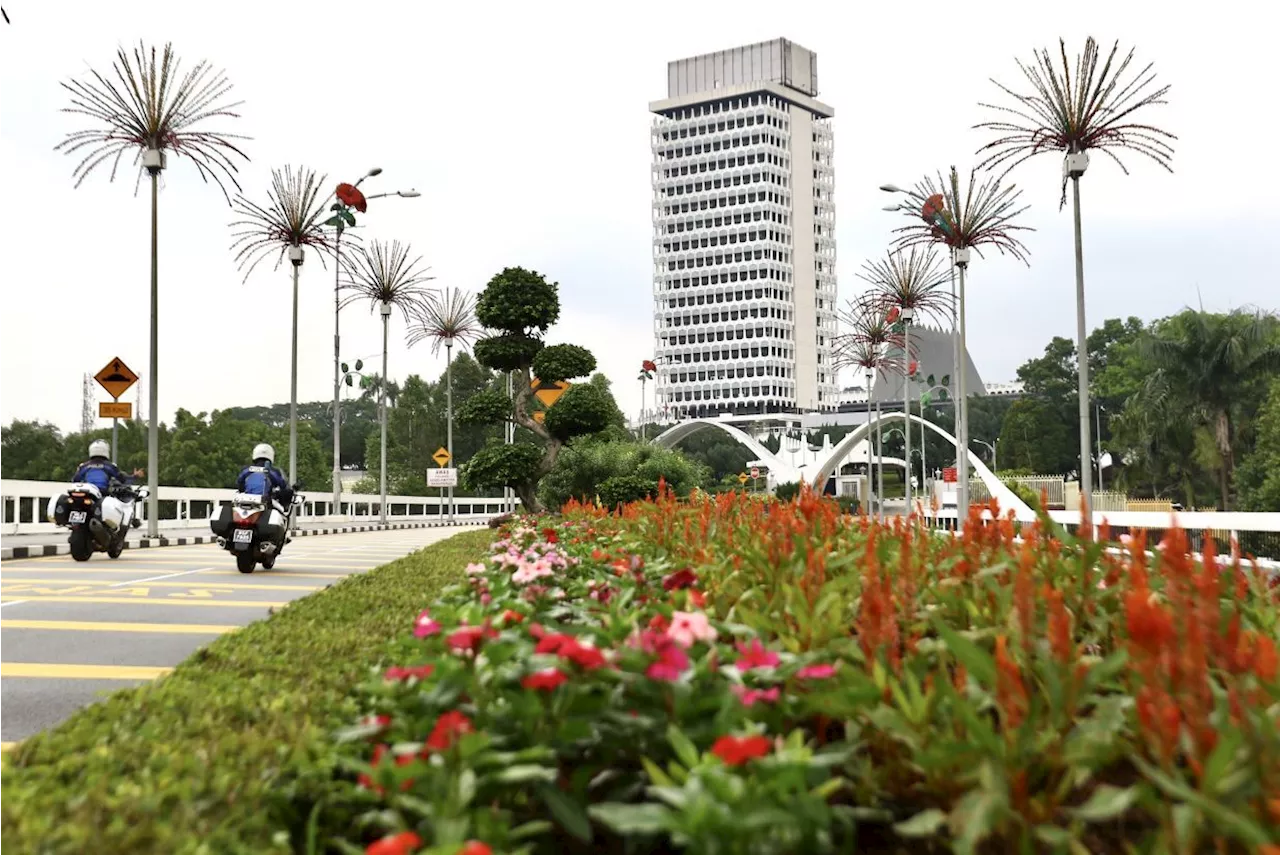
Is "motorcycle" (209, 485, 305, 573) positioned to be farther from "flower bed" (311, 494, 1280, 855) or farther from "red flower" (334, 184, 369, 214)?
"red flower" (334, 184, 369, 214)

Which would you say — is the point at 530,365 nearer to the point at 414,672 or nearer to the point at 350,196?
the point at 350,196

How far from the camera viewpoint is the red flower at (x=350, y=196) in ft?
108

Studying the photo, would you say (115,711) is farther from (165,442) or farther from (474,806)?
(165,442)

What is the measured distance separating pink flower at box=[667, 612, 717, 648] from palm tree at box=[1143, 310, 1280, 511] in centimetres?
5304

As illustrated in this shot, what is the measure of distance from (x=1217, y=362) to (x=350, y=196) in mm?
37780

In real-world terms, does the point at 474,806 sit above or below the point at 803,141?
below

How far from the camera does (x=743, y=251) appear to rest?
160 m

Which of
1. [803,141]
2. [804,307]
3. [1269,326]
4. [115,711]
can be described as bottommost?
[115,711]

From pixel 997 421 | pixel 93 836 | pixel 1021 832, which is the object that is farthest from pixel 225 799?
pixel 997 421

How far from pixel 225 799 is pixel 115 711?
4.59 feet

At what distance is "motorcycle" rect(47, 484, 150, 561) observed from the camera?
1602 centimetres

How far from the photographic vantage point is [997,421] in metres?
129

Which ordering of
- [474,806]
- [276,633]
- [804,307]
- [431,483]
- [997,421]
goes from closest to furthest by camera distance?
[474,806] → [276,633] → [431,483] → [997,421] → [804,307]

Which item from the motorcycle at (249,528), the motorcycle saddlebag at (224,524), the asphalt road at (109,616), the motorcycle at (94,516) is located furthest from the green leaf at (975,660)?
the motorcycle at (94,516)
